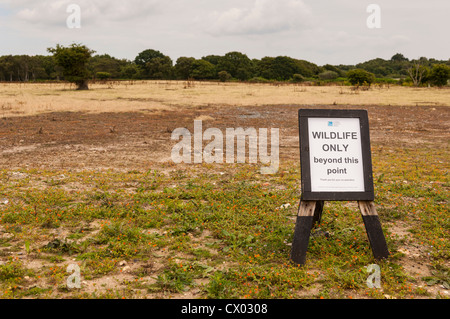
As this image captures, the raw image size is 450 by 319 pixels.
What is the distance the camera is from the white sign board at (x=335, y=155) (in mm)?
4853

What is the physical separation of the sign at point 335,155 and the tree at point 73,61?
40.0m

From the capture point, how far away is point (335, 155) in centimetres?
495

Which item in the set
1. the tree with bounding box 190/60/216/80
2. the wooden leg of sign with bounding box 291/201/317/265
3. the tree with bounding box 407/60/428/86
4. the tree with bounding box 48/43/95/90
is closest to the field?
the wooden leg of sign with bounding box 291/201/317/265

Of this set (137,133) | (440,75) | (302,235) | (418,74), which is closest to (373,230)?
(302,235)

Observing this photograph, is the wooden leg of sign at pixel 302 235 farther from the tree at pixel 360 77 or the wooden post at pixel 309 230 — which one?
the tree at pixel 360 77

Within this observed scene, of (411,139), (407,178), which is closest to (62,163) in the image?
(407,178)

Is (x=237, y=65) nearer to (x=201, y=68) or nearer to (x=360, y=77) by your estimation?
(x=201, y=68)

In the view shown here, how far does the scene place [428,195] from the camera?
7582mm

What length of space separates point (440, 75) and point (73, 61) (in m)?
50.7

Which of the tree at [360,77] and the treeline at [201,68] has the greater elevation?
the treeline at [201,68]

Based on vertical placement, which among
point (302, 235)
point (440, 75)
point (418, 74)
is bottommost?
point (302, 235)

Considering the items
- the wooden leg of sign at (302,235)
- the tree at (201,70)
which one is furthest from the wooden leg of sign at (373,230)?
the tree at (201,70)

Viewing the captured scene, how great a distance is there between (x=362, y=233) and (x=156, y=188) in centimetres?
432
